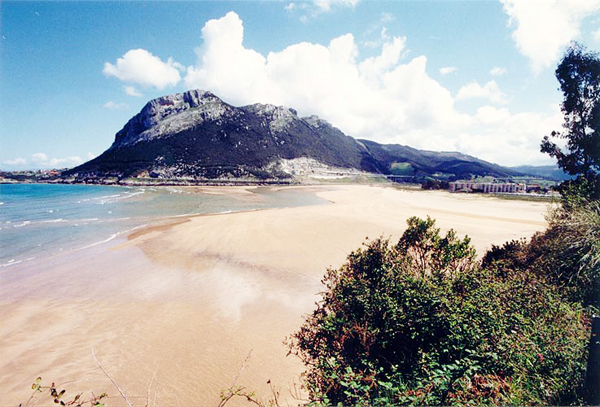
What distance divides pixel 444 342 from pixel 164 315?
32.1 feet

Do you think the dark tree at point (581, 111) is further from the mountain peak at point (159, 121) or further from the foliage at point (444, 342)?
the mountain peak at point (159, 121)

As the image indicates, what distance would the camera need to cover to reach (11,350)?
859cm

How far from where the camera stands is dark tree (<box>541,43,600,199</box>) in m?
12.0

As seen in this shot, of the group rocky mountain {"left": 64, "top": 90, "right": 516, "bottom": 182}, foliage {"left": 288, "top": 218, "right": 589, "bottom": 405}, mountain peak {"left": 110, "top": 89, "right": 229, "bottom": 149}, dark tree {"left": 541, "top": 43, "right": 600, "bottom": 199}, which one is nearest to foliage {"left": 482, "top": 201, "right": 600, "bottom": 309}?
foliage {"left": 288, "top": 218, "right": 589, "bottom": 405}

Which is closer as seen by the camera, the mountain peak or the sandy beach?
the sandy beach

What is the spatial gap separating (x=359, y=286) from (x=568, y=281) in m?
5.39

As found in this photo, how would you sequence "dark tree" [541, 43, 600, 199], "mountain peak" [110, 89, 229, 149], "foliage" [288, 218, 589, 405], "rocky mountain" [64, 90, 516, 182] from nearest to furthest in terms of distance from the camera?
1. "foliage" [288, 218, 589, 405]
2. "dark tree" [541, 43, 600, 199]
3. "rocky mountain" [64, 90, 516, 182]
4. "mountain peak" [110, 89, 229, 149]

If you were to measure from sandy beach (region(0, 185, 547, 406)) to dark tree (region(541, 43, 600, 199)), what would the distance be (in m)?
7.07

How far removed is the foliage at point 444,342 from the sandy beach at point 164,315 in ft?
7.99

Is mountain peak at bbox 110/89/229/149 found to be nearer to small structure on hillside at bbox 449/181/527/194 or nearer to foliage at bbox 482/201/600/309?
small structure on hillside at bbox 449/181/527/194

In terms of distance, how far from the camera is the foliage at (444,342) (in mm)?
3887

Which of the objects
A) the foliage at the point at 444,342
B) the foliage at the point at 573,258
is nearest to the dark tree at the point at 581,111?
the foliage at the point at 573,258

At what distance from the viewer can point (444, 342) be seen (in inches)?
179

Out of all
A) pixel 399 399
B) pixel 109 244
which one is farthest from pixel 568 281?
pixel 109 244
